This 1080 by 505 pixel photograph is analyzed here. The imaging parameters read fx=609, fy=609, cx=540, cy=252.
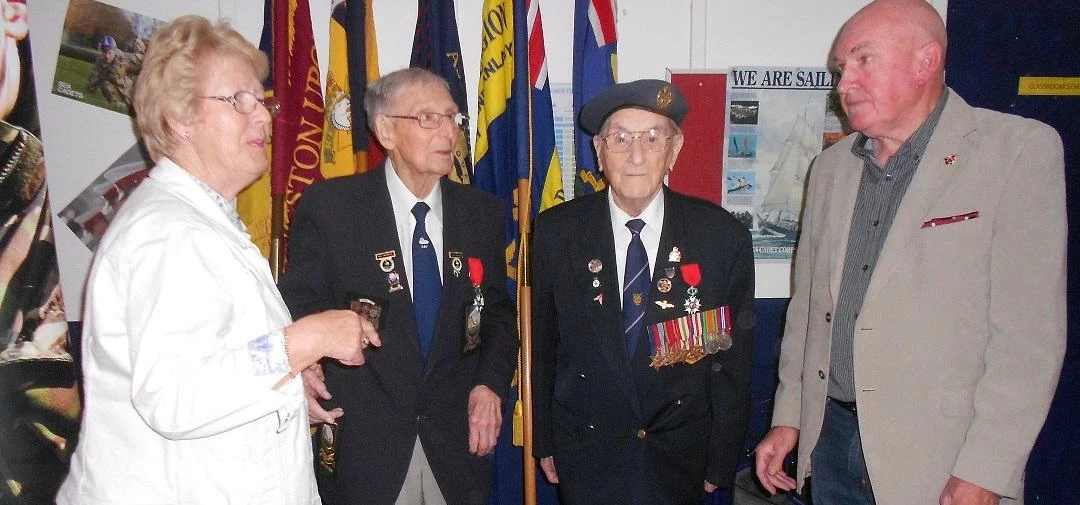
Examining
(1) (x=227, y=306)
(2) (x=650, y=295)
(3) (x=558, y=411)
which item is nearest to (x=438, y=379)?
(3) (x=558, y=411)

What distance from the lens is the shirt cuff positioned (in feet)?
3.94

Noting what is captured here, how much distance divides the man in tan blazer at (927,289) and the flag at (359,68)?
1983mm

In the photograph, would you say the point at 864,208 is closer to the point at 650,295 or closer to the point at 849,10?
the point at 650,295

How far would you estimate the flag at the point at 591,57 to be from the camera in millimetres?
2945

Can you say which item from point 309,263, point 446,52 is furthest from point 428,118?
point 446,52

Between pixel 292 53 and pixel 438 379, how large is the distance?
1.78m

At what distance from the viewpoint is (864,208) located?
5.85 ft

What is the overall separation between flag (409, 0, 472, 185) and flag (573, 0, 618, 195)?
550 mm

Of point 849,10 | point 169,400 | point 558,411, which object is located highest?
point 849,10

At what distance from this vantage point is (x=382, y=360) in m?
1.90

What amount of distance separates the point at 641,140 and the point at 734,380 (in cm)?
81

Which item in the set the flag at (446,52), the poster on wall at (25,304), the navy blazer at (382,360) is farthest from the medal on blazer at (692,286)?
the poster on wall at (25,304)

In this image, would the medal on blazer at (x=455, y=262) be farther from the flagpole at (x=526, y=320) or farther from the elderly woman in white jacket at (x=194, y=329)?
the elderly woman in white jacket at (x=194, y=329)

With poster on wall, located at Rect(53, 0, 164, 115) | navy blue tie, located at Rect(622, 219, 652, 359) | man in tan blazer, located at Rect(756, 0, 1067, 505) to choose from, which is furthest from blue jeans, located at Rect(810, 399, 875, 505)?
poster on wall, located at Rect(53, 0, 164, 115)
